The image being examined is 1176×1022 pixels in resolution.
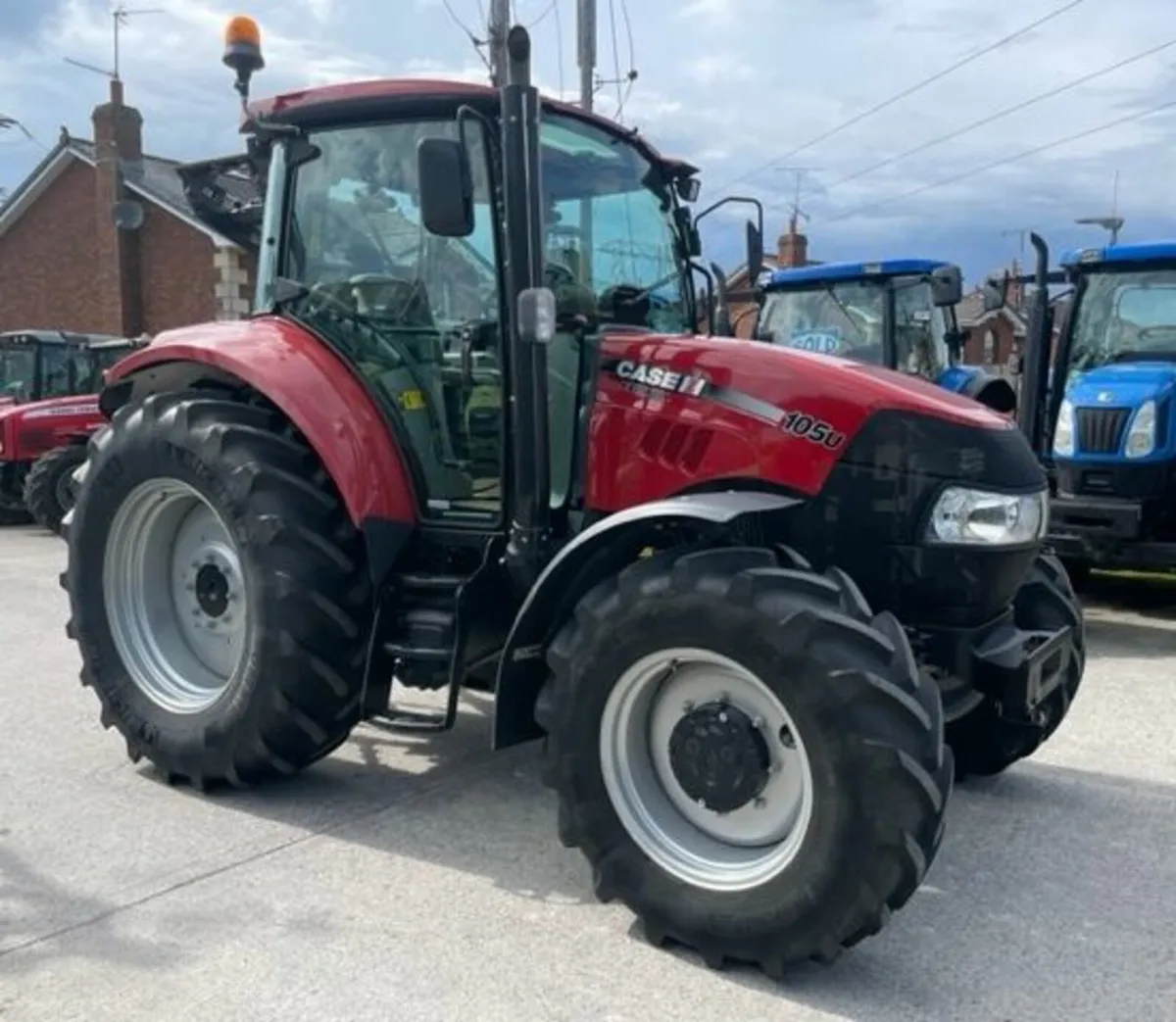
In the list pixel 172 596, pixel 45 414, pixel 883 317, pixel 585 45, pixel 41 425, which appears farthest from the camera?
pixel 585 45

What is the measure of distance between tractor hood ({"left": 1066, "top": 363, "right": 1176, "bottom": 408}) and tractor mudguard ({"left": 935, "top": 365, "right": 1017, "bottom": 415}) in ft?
6.54

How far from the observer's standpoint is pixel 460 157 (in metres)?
3.61

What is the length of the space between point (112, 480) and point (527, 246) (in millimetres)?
1949

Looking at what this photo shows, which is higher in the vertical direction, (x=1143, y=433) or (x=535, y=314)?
(x=535, y=314)

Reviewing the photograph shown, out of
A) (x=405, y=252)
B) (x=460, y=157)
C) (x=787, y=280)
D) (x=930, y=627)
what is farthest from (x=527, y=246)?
(x=787, y=280)

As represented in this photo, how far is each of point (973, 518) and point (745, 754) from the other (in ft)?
3.08

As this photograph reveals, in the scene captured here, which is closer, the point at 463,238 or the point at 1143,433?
the point at 463,238

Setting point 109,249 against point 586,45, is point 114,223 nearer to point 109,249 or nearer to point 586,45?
point 109,249

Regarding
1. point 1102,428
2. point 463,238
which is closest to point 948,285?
point 1102,428

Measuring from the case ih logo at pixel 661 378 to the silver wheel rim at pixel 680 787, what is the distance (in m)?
0.86

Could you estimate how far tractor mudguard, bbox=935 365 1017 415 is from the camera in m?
10.6

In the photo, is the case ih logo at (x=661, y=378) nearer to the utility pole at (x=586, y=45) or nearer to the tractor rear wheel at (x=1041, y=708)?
the tractor rear wheel at (x=1041, y=708)

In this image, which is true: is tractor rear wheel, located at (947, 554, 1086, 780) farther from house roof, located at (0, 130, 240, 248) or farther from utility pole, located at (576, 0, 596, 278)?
house roof, located at (0, 130, 240, 248)

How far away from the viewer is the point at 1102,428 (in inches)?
317
